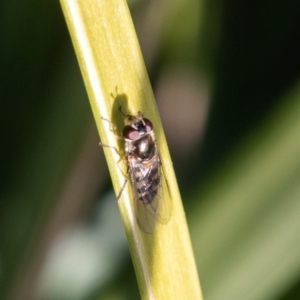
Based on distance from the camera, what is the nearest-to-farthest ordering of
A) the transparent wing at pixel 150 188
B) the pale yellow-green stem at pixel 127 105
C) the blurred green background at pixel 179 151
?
the pale yellow-green stem at pixel 127 105, the transparent wing at pixel 150 188, the blurred green background at pixel 179 151

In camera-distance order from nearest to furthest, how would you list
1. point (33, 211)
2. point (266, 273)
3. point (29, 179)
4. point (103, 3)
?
point (103, 3) → point (266, 273) → point (33, 211) → point (29, 179)

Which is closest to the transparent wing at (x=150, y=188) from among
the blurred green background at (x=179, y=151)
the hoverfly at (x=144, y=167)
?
the hoverfly at (x=144, y=167)

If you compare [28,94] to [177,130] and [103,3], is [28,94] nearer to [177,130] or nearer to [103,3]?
[177,130]

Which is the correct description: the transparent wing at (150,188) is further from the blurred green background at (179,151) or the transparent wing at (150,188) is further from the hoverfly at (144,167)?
the blurred green background at (179,151)

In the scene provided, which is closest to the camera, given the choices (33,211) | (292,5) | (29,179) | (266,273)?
(266,273)

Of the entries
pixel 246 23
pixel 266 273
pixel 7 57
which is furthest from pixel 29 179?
pixel 246 23

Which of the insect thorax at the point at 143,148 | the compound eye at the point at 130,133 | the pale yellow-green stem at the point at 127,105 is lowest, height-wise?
the pale yellow-green stem at the point at 127,105

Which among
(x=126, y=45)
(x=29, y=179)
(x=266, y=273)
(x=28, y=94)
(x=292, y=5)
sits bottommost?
(x=266, y=273)
